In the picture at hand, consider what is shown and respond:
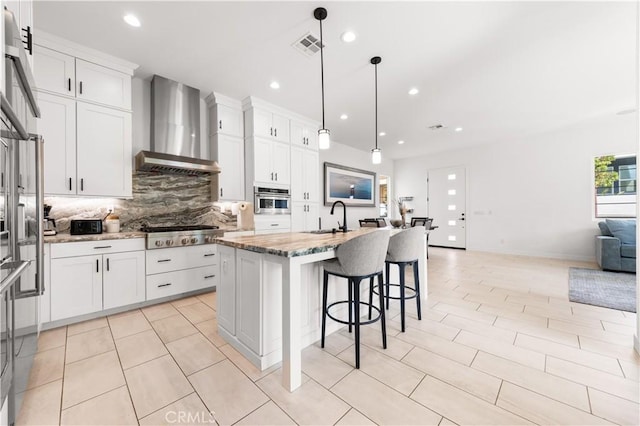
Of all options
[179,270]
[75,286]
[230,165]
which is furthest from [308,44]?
[75,286]

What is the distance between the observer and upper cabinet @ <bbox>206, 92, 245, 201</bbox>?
367 cm

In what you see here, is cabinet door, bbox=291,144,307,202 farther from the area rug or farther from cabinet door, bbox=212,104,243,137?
the area rug

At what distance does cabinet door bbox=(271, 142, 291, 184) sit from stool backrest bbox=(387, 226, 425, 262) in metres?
2.43

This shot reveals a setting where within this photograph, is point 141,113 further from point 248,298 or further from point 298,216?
point 248,298

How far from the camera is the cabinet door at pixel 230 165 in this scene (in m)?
3.67

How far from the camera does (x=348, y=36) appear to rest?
244cm

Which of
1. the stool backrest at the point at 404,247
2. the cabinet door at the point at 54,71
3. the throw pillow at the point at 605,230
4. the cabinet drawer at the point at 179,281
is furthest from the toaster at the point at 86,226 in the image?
the throw pillow at the point at 605,230

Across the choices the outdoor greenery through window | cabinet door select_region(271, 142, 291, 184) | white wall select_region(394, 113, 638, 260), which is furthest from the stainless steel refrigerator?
the outdoor greenery through window

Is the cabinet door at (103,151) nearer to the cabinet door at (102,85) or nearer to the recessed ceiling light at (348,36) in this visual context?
the cabinet door at (102,85)

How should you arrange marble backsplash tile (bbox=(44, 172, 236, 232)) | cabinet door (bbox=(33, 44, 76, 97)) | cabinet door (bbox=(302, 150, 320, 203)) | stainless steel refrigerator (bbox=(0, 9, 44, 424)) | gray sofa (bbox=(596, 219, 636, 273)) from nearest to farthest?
stainless steel refrigerator (bbox=(0, 9, 44, 424))
cabinet door (bbox=(33, 44, 76, 97))
marble backsplash tile (bbox=(44, 172, 236, 232))
gray sofa (bbox=(596, 219, 636, 273))
cabinet door (bbox=(302, 150, 320, 203))

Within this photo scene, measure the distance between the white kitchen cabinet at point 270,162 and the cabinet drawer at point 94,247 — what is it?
173 cm

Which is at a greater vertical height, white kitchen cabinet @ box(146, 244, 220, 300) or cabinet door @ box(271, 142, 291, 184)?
cabinet door @ box(271, 142, 291, 184)

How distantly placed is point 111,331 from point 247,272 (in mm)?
1584

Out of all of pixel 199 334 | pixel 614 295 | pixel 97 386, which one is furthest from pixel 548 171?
pixel 97 386
